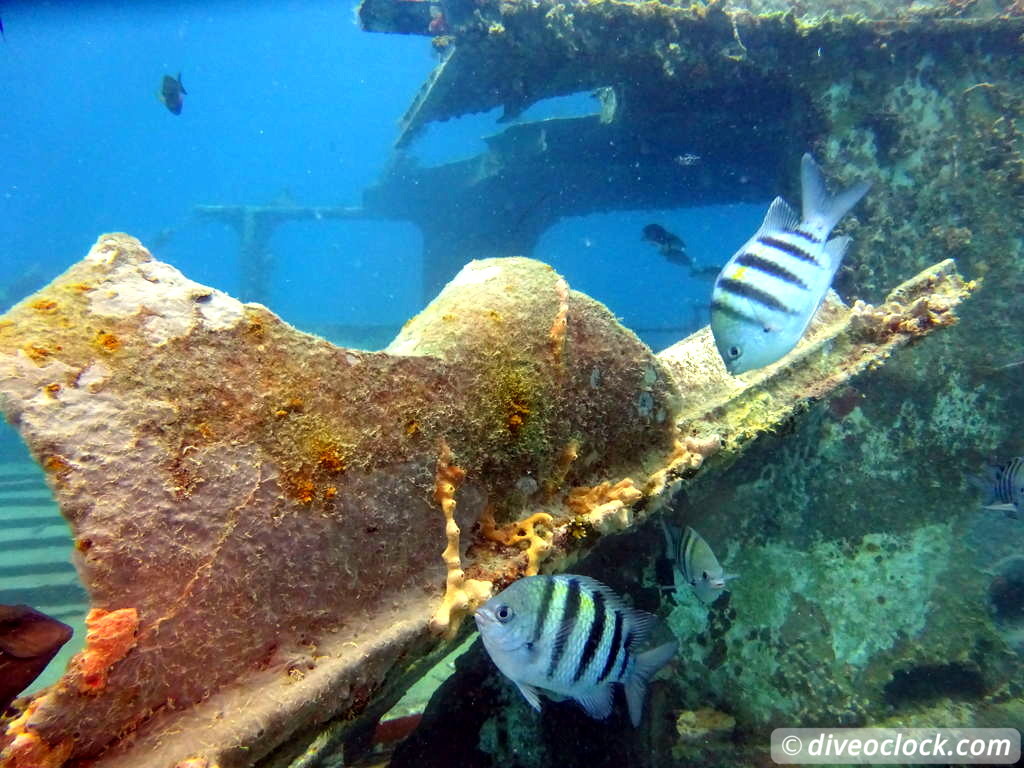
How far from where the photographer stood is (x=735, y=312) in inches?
97.0

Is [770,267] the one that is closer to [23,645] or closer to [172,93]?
[23,645]

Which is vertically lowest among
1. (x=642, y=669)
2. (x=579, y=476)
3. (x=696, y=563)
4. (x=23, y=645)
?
(x=642, y=669)

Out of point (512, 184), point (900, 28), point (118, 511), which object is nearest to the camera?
point (118, 511)

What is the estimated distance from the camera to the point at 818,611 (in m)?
4.42

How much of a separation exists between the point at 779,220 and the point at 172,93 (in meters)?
11.6

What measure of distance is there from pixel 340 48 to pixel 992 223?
138518mm

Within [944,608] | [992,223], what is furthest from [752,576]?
[992,223]

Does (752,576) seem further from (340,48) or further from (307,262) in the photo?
(307,262)

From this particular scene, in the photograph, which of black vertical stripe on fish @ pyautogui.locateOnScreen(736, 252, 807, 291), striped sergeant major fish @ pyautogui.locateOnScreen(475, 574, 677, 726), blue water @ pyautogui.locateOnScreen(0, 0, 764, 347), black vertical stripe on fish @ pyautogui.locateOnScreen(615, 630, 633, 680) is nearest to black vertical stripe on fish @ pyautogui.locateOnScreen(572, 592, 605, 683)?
striped sergeant major fish @ pyautogui.locateOnScreen(475, 574, 677, 726)

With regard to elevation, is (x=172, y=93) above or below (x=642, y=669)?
above

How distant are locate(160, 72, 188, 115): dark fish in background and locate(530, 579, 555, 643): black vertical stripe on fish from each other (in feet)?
38.0

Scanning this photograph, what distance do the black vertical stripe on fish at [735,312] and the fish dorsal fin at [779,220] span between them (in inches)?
14.7

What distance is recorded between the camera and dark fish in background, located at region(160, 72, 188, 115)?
Result: 10.1m

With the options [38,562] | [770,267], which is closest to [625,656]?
[770,267]
